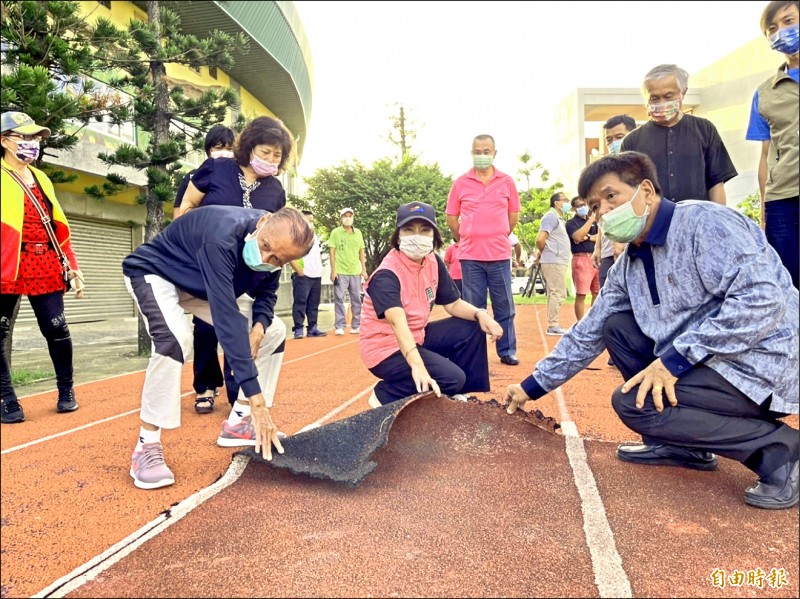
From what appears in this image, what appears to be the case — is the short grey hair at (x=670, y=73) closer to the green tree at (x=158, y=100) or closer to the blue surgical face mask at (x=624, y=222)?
the blue surgical face mask at (x=624, y=222)

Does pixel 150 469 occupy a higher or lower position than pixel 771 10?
lower

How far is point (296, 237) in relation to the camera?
7.13ft

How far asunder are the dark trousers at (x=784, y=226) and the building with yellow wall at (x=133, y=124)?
2.52 meters

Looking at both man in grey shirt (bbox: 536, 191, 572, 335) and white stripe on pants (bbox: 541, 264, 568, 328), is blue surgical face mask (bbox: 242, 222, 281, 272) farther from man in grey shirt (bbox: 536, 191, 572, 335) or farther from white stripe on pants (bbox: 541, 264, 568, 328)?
white stripe on pants (bbox: 541, 264, 568, 328)

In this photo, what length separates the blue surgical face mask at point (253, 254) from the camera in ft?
7.37

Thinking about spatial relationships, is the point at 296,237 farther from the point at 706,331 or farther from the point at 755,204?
the point at 755,204

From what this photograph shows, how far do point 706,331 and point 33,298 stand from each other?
3.56 meters

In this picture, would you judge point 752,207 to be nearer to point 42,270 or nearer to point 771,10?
point 771,10

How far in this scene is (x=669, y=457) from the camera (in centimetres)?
241

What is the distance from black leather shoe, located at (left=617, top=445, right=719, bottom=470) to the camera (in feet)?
7.75

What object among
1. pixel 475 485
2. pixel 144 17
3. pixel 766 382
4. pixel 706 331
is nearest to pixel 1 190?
pixel 475 485

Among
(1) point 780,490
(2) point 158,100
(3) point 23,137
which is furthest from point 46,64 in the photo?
(1) point 780,490

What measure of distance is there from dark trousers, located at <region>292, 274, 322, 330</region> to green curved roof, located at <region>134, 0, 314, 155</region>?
4.58 meters

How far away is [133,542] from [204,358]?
198 centimetres
